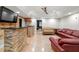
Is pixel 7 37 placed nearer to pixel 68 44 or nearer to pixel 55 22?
pixel 68 44

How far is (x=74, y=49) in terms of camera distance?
7.85ft

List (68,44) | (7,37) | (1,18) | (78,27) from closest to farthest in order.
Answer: (68,44)
(7,37)
(1,18)
(78,27)

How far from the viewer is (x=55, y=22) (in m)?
12.2

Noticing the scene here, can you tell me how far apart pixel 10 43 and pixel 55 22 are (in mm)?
9899

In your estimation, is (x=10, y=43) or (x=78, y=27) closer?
(x=10, y=43)

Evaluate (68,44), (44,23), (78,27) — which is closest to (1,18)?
(68,44)
